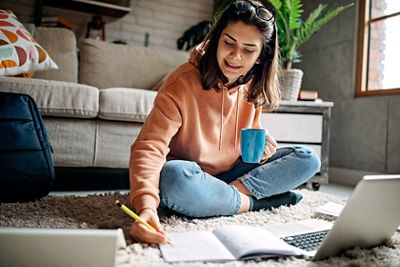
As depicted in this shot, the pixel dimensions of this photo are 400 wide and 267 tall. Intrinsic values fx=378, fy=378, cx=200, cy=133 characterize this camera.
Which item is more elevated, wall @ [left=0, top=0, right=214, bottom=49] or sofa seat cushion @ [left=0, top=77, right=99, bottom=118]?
wall @ [left=0, top=0, right=214, bottom=49]

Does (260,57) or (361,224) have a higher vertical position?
(260,57)

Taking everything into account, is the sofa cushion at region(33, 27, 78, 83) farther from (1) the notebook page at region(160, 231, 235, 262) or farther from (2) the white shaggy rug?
(1) the notebook page at region(160, 231, 235, 262)

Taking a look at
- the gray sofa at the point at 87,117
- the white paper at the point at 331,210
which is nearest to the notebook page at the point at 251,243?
the white paper at the point at 331,210

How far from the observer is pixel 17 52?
5.04 ft

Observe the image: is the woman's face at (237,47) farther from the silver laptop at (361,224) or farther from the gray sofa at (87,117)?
the gray sofa at (87,117)

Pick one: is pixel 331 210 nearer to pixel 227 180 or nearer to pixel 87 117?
pixel 227 180

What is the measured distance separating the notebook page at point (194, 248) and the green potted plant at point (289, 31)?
4.19ft

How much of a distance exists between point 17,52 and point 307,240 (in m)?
1.33

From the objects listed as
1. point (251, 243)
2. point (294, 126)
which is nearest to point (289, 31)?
point (294, 126)

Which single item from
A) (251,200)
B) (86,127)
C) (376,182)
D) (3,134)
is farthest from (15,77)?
(376,182)

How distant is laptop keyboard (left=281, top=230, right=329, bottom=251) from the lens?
2.61ft

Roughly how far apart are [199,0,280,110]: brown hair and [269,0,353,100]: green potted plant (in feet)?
2.47

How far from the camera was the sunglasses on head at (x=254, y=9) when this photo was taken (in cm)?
103

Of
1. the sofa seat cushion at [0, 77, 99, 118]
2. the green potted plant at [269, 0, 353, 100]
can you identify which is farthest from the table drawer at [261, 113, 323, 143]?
the sofa seat cushion at [0, 77, 99, 118]
